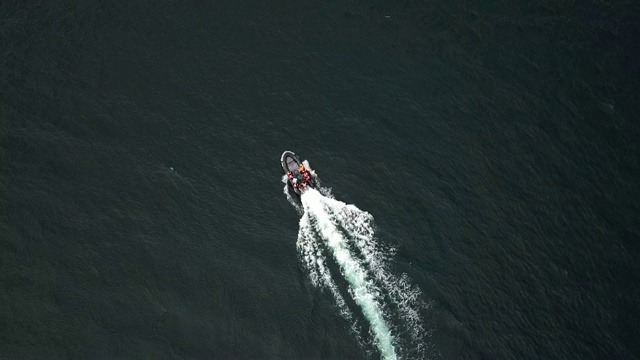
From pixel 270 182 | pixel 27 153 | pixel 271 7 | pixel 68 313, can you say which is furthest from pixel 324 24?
pixel 68 313

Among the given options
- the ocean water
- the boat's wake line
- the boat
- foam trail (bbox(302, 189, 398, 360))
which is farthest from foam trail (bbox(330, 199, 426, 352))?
the boat

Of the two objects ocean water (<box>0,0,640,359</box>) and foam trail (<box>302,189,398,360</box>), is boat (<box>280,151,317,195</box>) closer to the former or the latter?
foam trail (<box>302,189,398,360</box>)

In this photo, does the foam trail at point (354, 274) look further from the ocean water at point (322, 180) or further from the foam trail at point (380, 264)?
the foam trail at point (380, 264)

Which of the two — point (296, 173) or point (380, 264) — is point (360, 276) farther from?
point (296, 173)

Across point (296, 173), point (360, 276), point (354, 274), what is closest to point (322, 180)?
point (296, 173)

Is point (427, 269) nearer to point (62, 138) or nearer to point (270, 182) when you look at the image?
point (270, 182)
